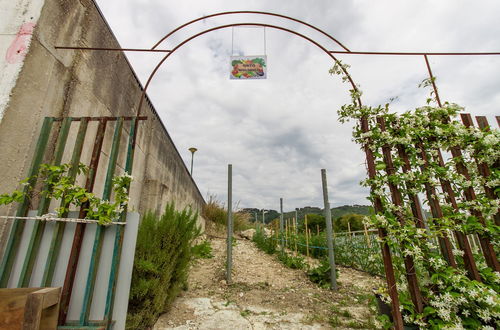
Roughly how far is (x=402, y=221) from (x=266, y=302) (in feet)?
8.39

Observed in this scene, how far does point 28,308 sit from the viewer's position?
121cm

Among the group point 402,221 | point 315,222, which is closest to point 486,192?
point 402,221

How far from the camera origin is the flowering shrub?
63.9 inches

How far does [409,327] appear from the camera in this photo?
1769 millimetres

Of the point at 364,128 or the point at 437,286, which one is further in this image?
the point at 364,128

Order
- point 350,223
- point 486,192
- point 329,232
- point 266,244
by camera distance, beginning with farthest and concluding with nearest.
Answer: point 350,223 < point 266,244 < point 329,232 < point 486,192

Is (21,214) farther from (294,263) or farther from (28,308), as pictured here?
(294,263)

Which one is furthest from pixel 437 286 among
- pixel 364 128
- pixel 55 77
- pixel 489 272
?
pixel 55 77

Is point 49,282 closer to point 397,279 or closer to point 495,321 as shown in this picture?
point 397,279

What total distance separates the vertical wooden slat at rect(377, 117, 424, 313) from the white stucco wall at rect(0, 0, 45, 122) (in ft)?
10.2

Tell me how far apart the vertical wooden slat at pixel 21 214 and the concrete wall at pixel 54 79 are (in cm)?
8

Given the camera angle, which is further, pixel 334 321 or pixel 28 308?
pixel 334 321

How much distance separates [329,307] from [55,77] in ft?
14.5

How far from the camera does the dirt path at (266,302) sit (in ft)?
9.23
